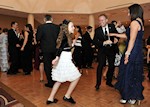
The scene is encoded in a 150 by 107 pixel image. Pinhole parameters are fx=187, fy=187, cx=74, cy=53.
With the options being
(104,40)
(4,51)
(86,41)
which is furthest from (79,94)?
(4,51)

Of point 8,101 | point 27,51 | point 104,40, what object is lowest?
point 8,101

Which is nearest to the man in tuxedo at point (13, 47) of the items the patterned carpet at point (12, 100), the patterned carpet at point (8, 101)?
the patterned carpet at point (12, 100)

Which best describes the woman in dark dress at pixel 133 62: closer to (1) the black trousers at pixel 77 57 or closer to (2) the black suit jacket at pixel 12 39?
(1) the black trousers at pixel 77 57

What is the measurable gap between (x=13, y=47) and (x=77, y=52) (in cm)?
195

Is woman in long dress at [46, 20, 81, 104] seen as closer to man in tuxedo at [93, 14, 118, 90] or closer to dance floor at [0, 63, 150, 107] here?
dance floor at [0, 63, 150, 107]

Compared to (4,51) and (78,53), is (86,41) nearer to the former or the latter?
(78,53)

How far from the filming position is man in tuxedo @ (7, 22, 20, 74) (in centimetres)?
542

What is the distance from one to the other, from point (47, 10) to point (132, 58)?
923 cm

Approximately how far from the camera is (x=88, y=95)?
3.53 meters

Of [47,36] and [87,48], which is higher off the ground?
[47,36]

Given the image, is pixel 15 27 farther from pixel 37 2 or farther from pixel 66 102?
pixel 37 2

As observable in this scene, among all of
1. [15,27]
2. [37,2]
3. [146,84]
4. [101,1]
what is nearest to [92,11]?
[101,1]

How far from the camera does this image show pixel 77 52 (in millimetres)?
5930

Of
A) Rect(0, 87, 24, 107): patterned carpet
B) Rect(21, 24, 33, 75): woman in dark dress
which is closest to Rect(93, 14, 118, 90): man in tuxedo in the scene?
Rect(0, 87, 24, 107): patterned carpet
